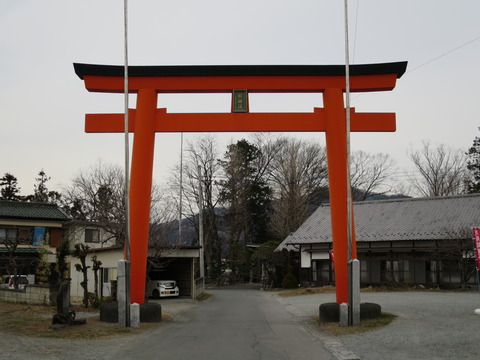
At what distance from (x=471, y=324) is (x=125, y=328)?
381 inches

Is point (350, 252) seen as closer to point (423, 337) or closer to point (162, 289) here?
point (423, 337)

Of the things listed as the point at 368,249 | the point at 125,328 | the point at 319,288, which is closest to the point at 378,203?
the point at 368,249

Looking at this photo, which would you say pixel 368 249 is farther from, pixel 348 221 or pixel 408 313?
pixel 348 221

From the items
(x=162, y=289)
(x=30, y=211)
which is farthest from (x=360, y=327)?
(x=30, y=211)

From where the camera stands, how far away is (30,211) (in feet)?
156

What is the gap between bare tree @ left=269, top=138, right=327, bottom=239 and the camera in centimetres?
5531

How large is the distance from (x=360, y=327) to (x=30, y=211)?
39.6m

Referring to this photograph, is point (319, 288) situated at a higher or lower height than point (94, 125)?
lower

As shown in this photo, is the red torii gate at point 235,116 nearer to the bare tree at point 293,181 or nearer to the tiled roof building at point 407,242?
the tiled roof building at point 407,242

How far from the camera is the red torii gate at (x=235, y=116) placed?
657 inches

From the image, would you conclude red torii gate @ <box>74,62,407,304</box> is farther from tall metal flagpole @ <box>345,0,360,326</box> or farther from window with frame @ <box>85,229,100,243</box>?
window with frame @ <box>85,229,100,243</box>

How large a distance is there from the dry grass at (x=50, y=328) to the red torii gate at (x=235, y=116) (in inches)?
61.7

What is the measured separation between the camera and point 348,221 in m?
15.6

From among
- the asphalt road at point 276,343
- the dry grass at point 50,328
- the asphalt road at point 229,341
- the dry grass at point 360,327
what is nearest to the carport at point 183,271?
the dry grass at point 50,328
